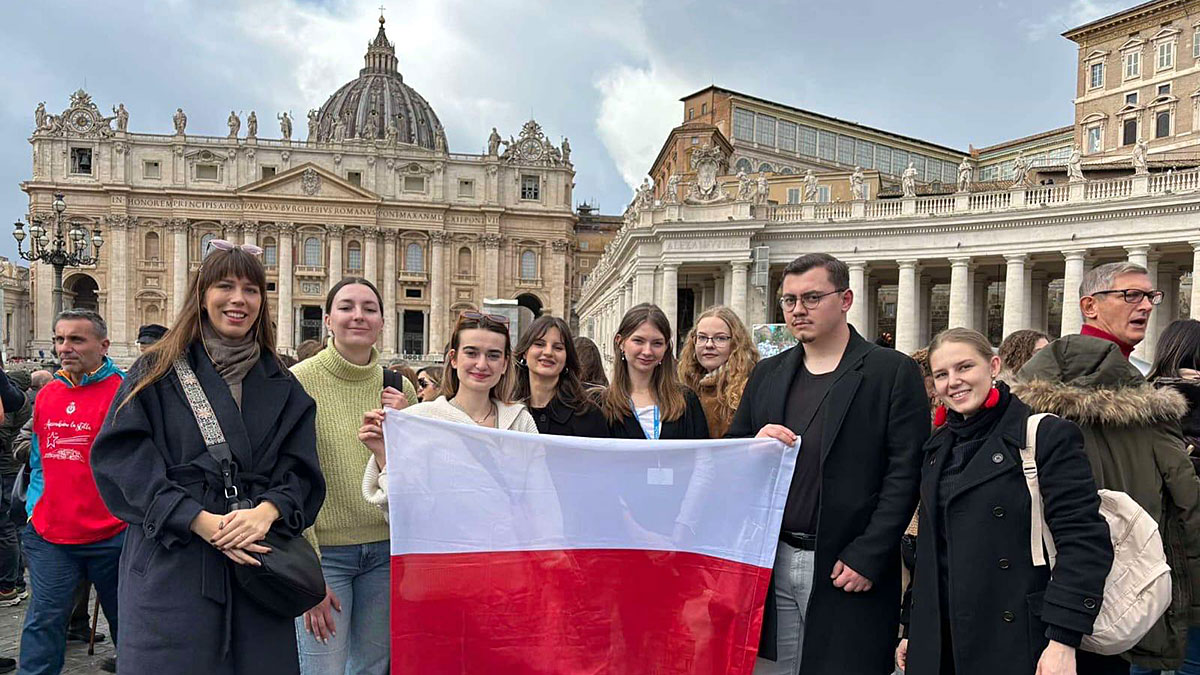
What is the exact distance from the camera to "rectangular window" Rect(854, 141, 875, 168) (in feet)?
180

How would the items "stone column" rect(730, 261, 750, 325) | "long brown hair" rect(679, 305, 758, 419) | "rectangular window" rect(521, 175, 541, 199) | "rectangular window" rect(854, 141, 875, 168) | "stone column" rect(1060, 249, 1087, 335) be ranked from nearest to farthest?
"long brown hair" rect(679, 305, 758, 419), "stone column" rect(1060, 249, 1087, 335), "stone column" rect(730, 261, 750, 325), "rectangular window" rect(854, 141, 875, 168), "rectangular window" rect(521, 175, 541, 199)

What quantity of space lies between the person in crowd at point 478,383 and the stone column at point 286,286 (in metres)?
69.1

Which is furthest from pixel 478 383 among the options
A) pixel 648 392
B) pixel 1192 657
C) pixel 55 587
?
pixel 1192 657

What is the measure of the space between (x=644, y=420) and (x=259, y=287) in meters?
2.34

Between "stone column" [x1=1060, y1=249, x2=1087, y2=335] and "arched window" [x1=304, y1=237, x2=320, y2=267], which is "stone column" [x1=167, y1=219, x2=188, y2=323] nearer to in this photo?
"arched window" [x1=304, y1=237, x2=320, y2=267]

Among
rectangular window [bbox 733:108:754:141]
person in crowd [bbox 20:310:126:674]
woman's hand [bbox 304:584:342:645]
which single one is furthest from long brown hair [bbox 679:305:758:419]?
rectangular window [bbox 733:108:754:141]

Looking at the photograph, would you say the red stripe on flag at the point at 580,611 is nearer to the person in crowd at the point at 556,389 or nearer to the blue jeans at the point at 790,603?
the blue jeans at the point at 790,603

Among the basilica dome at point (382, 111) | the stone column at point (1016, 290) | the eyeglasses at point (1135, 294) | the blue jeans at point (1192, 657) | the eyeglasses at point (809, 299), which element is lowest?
the blue jeans at point (1192, 657)

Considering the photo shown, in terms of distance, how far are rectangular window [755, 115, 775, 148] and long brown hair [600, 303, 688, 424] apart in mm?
49556

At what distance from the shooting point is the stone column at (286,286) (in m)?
67.9

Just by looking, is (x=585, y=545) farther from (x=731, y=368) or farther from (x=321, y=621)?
(x=731, y=368)

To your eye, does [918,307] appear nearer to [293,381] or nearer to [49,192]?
[293,381]

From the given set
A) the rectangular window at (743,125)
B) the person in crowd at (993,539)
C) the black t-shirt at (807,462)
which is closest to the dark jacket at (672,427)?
the black t-shirt at (807,462)

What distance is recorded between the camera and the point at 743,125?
50.9 meters
